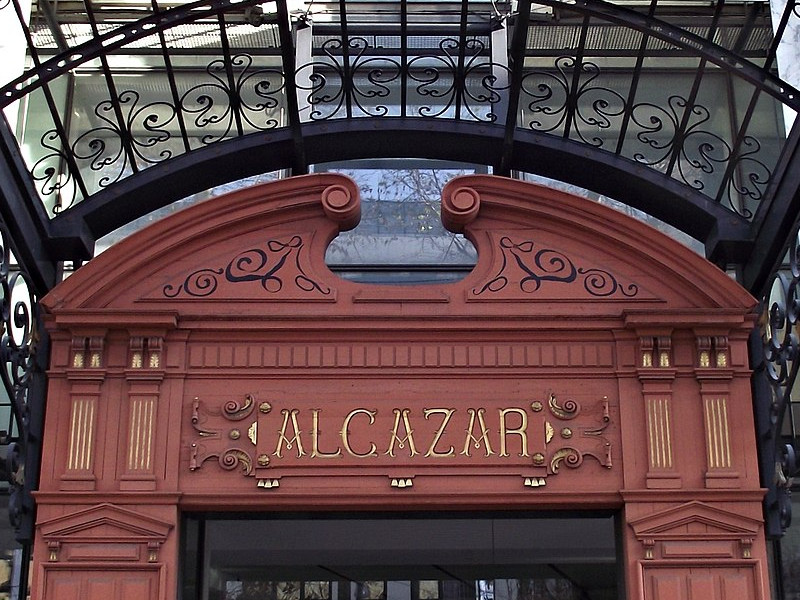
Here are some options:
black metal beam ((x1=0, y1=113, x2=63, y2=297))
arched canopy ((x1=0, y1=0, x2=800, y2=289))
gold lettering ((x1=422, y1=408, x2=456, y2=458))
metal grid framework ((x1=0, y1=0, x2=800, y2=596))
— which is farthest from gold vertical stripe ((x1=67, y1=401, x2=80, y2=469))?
gold lettering ((x1=422, y1=408, x2=456, y2=458))

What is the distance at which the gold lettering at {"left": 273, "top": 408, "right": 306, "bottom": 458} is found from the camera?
7.02 meters

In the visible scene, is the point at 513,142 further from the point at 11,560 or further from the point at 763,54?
the point at 11,560

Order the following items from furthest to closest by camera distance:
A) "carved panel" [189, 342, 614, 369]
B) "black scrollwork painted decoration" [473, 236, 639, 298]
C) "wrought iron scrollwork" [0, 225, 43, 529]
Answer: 1. "black scrollwork painted decoration" [473, 236, 639, 298]
2. "carved panel" [189, 342, 614, 369]
3. "wrought iron scrollwork" [0, 225, 43, 529]

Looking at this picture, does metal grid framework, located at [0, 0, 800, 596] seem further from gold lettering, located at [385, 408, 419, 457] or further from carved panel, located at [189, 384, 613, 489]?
gold lettering, located at [385, 408, 419, 457]

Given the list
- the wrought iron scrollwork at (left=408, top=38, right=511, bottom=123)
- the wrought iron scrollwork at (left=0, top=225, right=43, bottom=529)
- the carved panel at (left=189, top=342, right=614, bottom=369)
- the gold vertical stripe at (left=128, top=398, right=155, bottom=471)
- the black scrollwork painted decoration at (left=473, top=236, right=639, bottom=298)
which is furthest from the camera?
the wrought iron scrollwork at (left=408, top=38, right=511, bottom=123)

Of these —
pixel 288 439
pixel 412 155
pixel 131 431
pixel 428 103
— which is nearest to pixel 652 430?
pixel 288 439

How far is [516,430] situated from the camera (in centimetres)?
707

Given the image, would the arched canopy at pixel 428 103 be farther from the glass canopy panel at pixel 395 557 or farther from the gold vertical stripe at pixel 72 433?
the glass canopy panel at pixel 395 557

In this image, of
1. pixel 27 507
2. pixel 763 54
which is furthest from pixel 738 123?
pixel 27 507

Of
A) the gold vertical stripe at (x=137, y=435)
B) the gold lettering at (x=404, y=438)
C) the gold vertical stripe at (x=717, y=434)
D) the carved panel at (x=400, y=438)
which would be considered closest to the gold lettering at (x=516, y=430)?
the carved panel at (x=400, y=438)

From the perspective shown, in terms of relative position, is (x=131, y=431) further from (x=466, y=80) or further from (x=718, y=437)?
(x=466, y=80)

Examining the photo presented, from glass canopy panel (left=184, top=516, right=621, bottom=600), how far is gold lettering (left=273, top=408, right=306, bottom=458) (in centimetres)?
56

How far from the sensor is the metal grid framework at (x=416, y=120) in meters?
7.08

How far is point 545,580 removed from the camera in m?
7.31
